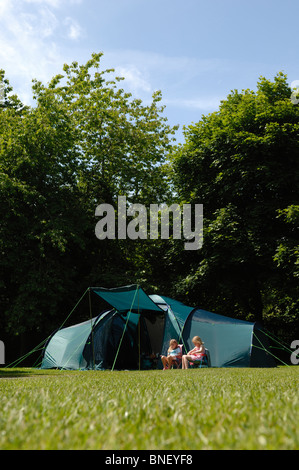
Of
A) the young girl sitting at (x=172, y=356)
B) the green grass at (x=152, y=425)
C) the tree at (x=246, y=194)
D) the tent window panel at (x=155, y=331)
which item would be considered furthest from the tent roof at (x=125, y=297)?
the green grass at (x=152, y=425)

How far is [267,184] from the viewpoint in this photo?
16.6 meters

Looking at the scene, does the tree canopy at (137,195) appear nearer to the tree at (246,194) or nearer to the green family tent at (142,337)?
the tree at (246,194)

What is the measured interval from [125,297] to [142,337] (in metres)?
2.30

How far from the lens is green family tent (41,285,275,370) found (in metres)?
13.0

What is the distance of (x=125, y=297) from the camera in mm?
12938

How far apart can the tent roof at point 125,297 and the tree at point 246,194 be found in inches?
189

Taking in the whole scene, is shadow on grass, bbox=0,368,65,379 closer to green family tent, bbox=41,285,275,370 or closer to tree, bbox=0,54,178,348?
green family tent, bbox=41,285,275,370

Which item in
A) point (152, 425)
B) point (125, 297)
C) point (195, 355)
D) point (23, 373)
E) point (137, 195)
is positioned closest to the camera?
point (152, 425)

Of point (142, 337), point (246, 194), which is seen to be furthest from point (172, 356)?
point (246, 194)

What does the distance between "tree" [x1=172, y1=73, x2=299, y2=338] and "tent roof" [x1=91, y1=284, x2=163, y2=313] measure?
480cm

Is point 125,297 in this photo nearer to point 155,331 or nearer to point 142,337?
point 142,337

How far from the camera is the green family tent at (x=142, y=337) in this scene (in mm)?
12953

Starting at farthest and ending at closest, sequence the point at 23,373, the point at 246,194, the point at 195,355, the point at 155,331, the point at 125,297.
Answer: the point at 246,194 → the point at 155,331 → the point at 125,297 → the point at 195,355 → the point at 23,373

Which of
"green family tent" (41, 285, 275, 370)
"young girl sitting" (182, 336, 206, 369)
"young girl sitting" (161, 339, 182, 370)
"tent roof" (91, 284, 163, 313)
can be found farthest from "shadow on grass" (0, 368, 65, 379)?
"young girl sitting" (182, 336, 206, 369)
